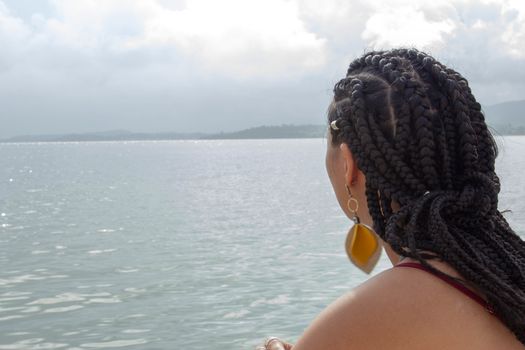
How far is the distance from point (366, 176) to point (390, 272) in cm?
31

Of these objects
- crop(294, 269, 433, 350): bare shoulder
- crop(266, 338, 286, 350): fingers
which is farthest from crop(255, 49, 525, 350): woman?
crop(266, 338, 286, 350): fingers

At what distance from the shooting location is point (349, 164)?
220 cm

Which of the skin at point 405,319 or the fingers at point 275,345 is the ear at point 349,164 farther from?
the fingers at point 275,345

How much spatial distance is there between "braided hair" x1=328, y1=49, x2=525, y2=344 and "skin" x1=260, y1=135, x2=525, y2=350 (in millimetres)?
53

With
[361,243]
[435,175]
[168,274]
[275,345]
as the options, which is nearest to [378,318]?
[435,175]

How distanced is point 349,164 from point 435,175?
0.28m

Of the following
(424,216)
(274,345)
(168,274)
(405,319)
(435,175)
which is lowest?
(168,274)

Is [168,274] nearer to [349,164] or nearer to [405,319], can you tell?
[349,164]

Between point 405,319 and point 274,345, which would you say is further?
point 274,345

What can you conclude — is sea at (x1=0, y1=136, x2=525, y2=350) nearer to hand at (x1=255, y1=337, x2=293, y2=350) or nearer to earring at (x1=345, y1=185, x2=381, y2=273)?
earring at (x1=345, y1=185, x2=381, y2=273)

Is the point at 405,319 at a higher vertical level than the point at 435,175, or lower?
lower

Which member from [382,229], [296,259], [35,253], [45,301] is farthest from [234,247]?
[382,229]

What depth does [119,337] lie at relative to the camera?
10148 mm

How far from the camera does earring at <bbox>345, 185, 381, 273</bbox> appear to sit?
2.32 metres
